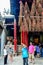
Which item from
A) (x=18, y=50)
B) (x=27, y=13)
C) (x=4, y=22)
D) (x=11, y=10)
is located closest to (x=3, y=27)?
(x=4, y=22)

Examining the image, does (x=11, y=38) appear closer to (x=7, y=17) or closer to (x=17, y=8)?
(x=7, y=17)

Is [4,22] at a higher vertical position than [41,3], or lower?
lower

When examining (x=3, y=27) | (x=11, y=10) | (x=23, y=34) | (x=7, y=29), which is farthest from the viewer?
(x=7, y=29)

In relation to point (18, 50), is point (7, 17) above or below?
above

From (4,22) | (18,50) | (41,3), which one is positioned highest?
(41,3)

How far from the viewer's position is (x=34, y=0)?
29594 millimetres

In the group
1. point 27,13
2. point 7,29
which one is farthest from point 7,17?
point 27,13

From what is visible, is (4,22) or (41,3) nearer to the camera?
(41,3)

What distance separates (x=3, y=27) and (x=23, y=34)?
18.9 feet

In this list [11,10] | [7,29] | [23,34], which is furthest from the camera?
[7,29]

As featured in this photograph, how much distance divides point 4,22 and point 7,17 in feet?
2.34

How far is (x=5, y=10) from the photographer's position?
39.1m

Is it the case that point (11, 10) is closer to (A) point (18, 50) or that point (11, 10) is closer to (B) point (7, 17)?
(B) point (7, 17)

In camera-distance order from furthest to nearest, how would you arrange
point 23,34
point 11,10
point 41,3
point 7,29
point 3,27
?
point 7,29, point 3,27, point 11,10, point 23,34, point 41,3
